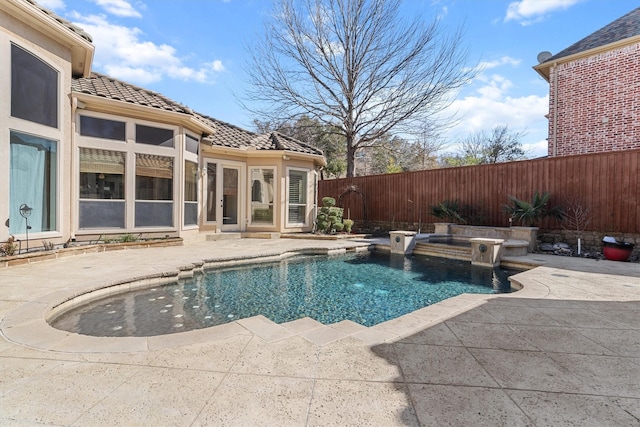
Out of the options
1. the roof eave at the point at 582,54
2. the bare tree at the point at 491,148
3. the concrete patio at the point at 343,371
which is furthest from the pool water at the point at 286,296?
the bare tree at the point at 491,148

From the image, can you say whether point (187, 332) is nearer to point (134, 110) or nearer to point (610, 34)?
point (134, 110)

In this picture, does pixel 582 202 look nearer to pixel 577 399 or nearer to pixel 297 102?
pixel 577 399

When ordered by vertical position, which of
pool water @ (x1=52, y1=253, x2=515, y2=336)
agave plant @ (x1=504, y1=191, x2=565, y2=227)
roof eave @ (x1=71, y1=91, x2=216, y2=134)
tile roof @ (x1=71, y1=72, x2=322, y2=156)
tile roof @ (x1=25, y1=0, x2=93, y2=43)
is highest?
tile roof @ (x1=25, y1=0, x2=93, y2=43)

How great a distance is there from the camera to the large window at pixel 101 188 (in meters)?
7.27

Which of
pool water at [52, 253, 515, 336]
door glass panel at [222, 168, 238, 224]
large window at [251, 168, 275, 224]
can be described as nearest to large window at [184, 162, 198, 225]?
door glass panel at [222, 168, 238, 224]

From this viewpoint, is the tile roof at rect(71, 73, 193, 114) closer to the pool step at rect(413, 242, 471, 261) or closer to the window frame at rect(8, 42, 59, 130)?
the window frame at rect(8, 42, 59, 130)

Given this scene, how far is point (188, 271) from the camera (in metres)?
6.07

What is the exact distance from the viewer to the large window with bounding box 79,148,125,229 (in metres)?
7.27

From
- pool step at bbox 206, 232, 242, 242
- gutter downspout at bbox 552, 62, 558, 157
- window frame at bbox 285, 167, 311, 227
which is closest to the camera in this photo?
pool step at bbox 206, 232, 242, 242

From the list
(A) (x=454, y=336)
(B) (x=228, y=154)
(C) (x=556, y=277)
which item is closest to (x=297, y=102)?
(B) (x=228, y=154)

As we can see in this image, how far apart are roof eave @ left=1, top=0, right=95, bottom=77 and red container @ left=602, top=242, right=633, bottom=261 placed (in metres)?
12.3

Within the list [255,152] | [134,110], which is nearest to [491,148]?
[255,152]

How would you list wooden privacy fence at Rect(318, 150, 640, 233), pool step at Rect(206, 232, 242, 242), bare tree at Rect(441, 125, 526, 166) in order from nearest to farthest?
wooden privacy fence at Rect(318, 150, 640, 233)
pool step at Rect(206, 232, 242, 242)
bare tree at Rect(441, 125, 526, 166)

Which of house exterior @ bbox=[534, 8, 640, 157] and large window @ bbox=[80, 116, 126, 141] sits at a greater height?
house exterior @ bbox=[534, 8, 640, 157]
